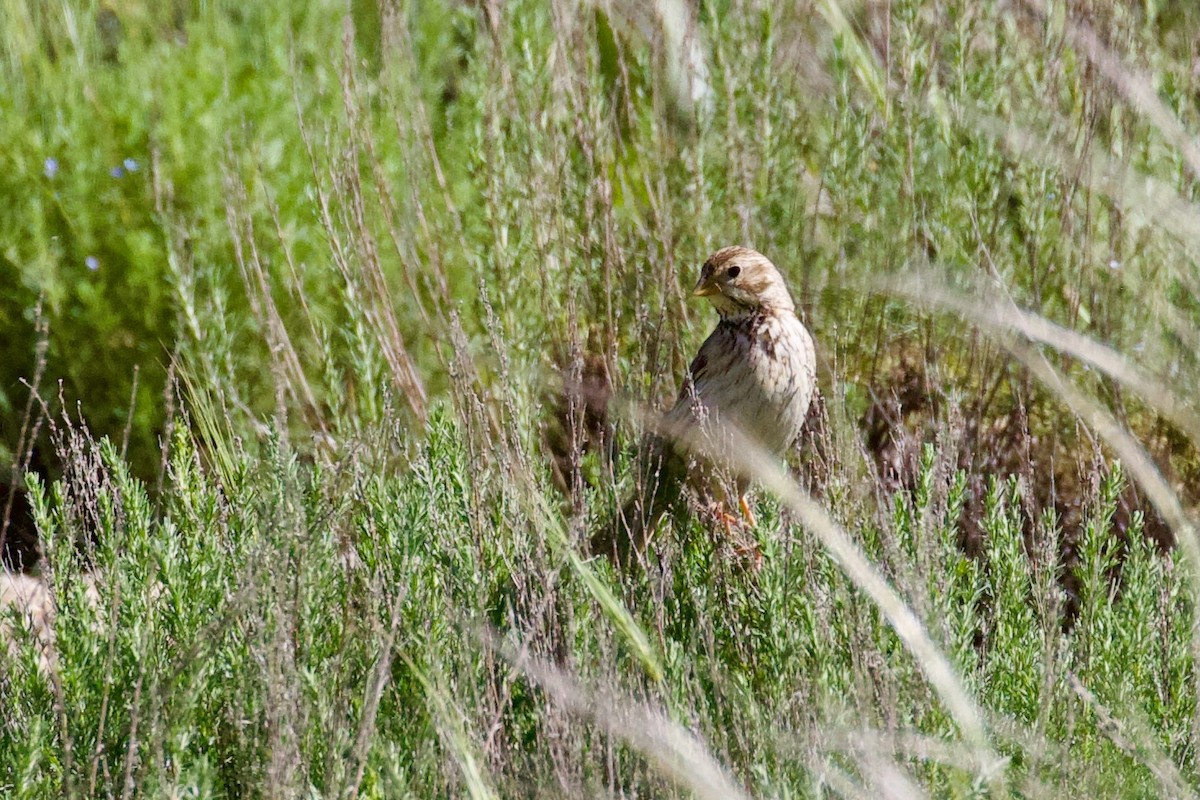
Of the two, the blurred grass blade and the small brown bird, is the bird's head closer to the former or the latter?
the small brown bird

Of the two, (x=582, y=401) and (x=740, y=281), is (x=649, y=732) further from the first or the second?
(x=740, y=281)

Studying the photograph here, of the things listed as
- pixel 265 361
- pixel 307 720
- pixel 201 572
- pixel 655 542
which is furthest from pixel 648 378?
pixel 307 720

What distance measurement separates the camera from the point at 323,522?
2760 millimetres

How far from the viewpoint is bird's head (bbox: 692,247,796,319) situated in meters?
4.00

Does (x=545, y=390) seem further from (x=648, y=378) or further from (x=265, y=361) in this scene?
(x=265, y=361)

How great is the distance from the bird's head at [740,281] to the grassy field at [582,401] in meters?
0.15

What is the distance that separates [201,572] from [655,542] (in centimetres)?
105

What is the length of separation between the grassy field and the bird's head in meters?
0.15

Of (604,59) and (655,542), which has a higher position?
(604,59)

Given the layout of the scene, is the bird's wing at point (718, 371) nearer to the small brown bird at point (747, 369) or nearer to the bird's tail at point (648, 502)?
the small brown bird at point (747, 369)

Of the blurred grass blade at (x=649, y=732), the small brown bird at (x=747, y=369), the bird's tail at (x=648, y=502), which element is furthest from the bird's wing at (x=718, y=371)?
the blurred grass blade at (x=649, y=732)

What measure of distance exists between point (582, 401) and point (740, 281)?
97 cm

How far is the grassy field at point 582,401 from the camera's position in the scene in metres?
2.63

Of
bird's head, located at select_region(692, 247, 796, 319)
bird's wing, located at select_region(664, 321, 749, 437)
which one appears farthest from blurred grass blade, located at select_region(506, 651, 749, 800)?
bird's head, located at select_region(692, 247, 796, 319)
